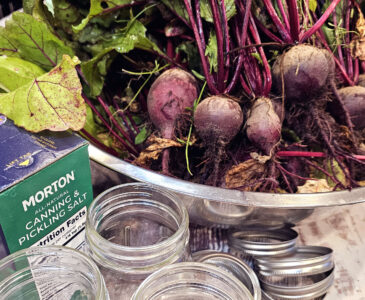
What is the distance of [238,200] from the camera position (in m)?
0.58

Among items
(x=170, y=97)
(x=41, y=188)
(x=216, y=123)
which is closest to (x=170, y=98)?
(x=170, y=97)

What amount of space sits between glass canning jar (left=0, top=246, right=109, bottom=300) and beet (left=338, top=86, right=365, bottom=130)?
64 cm

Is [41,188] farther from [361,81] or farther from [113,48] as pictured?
[361,81]

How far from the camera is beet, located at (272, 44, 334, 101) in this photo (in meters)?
0.71

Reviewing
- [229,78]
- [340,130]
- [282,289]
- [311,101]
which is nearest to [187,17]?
[229,78]

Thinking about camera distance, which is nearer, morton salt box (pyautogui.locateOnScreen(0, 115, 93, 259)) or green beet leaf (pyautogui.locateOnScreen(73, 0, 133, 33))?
morton salt box (pyautogui.locateOnScreen(0, 115, 93, 259))

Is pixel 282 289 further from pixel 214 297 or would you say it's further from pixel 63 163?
pixel 63 163

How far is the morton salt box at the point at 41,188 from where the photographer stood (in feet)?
1.41

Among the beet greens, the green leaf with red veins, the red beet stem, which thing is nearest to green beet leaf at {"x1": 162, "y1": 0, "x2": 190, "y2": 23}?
the beet greens

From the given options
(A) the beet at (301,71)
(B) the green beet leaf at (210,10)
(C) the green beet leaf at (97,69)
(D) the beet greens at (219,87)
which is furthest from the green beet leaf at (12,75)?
(A) the beet at (301,71)

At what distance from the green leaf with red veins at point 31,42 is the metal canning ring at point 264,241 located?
0.52 m

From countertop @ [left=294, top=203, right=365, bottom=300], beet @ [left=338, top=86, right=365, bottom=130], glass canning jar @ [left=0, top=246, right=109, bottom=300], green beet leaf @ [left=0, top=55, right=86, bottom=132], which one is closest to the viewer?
glass canning jar @ [left=0, top=246, right=109, bottom=300]

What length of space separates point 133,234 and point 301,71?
447 millimetres

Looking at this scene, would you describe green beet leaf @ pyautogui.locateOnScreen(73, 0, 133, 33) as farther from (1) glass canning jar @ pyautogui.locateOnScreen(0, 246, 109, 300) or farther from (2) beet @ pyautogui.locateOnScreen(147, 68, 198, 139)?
(1) glass canning jar @ pyautogui.locateOnScreen(0, 246, 109, 300)
